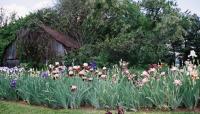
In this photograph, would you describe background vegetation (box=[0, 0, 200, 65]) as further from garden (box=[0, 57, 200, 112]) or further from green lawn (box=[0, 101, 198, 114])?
green lawn (box=[0, 101, 198, 114])

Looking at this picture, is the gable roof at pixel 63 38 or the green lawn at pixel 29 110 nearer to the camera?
the green lawn at pixel 29 110

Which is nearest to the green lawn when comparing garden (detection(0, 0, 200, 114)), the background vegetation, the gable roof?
garden (detection(0, 0, 200, 114))

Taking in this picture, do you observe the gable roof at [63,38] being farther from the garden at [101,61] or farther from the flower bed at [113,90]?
the flower bed at [113,90]

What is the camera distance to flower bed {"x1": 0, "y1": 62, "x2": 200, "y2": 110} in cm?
938

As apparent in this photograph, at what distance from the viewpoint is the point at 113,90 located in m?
9.98

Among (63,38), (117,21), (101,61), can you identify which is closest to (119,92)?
(101,61)

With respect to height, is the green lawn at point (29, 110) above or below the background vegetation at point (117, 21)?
below

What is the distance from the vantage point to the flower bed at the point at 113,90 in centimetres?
938

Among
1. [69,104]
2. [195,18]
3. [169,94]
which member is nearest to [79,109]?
[69,104]

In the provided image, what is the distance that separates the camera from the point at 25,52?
36031mm

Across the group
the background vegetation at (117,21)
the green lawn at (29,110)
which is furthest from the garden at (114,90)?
the background vegetation at (117,21)

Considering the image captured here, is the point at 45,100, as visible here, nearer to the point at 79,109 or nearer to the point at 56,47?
the point at 79,109

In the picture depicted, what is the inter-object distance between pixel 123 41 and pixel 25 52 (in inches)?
408

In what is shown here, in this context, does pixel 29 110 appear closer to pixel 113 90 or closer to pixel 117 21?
pixel 113 90
